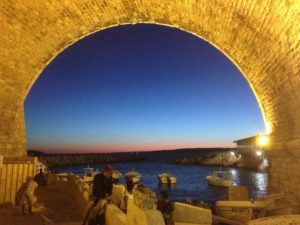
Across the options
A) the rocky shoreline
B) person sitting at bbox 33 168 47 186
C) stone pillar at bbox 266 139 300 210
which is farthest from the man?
the rocky shoreline

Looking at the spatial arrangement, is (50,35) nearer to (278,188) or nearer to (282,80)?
(282,80)

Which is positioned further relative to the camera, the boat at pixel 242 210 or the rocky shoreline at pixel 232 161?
the rocky shoreline at pixel 232 161

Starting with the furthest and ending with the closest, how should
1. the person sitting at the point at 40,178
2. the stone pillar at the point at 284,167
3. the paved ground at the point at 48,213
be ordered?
the person sitting at the point at 40,178
the paved ground at the point at 48,213
the stone pillar at the point at 284,167

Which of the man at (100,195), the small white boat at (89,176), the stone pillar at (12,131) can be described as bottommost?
the small white boat at (89,176)

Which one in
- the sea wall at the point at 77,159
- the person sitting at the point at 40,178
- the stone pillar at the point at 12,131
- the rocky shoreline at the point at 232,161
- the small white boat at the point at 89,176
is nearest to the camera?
the stone pillar at the point at 12,131

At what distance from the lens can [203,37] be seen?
9.21 metres

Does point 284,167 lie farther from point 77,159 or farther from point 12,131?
point 77,159

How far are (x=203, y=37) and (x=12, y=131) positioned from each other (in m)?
6.40

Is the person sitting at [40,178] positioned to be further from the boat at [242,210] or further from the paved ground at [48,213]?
the boat at [242,210]

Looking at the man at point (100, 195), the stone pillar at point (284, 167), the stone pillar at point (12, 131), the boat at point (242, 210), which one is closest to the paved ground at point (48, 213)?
the man at point (100, 195)

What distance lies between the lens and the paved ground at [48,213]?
720 cm

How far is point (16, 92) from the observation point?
9.71 metres

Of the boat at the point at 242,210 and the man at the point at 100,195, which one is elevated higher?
the man at the point at 100,195

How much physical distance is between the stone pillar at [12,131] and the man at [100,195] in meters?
4.32
